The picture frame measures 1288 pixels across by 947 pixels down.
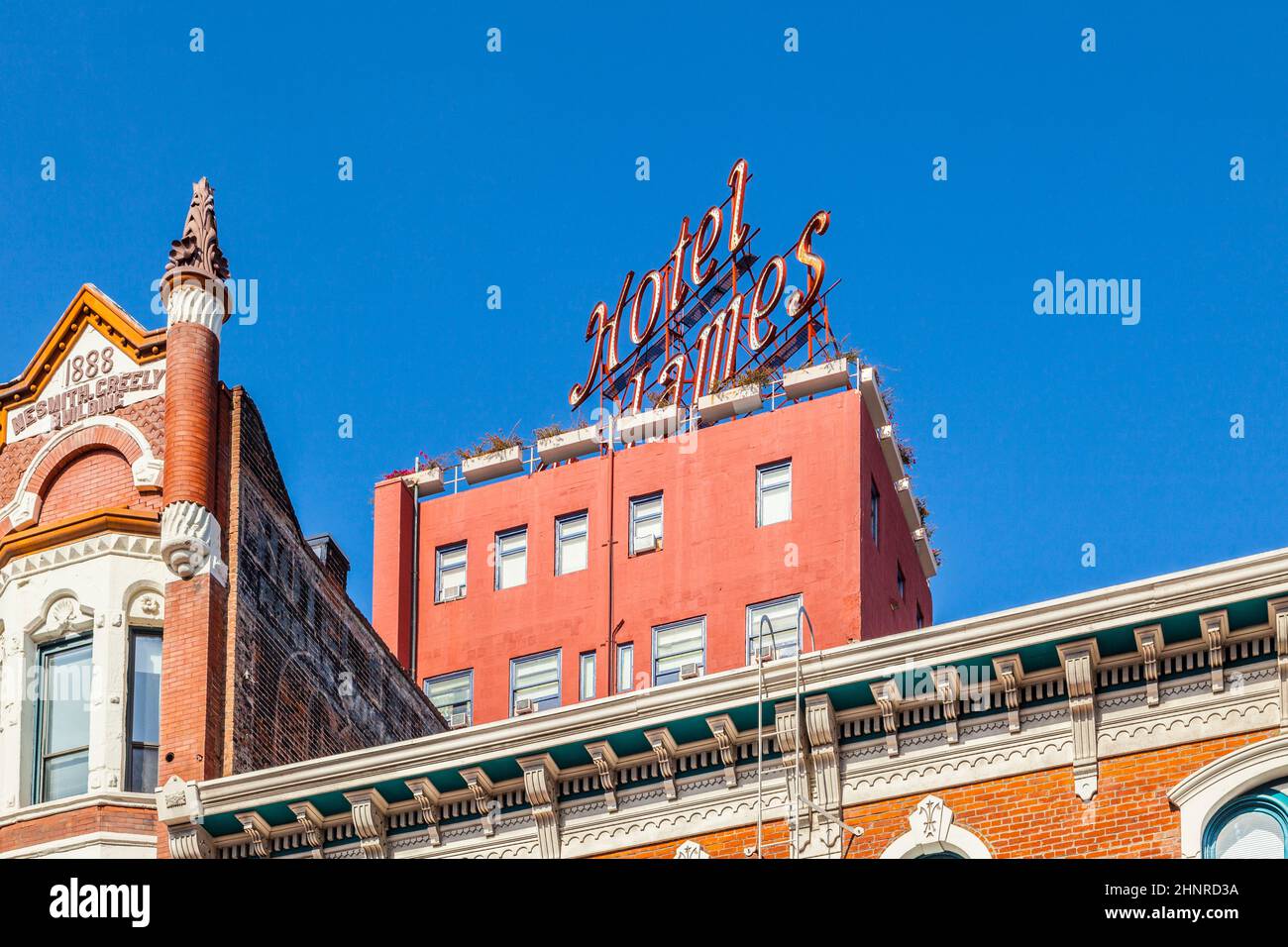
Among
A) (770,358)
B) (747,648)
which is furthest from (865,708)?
(770,358)

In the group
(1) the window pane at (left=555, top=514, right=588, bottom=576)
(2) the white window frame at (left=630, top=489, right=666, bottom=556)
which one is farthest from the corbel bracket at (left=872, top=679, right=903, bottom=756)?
(1) the window pane at (left=555, top=514, right=588, bottom=576)

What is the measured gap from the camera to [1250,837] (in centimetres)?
3033

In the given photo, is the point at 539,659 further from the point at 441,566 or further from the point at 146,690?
the point at 146,690

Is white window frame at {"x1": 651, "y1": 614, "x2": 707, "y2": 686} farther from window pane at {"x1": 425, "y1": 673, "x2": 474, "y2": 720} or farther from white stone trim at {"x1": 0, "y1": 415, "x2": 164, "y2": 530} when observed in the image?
white stone trim at {"x1": 0, "y1": 415, "x2": 164, "y2": 530}

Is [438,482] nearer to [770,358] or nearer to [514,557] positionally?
[514,557]

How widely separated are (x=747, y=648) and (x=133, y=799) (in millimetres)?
23055

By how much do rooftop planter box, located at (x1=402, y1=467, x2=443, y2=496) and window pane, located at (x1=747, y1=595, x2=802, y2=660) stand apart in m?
11.4

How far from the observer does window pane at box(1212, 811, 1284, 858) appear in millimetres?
30109

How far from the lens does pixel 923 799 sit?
32.4 metres

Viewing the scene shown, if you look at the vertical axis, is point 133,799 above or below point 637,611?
below

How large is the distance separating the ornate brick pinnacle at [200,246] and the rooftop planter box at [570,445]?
23.5m

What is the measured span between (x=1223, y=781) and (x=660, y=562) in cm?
3214

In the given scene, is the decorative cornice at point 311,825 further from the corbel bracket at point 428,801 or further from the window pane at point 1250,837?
the window pane at point 1250,837

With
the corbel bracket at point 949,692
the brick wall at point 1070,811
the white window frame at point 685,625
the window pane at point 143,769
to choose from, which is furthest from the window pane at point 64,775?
the white window frame at point 685,625
